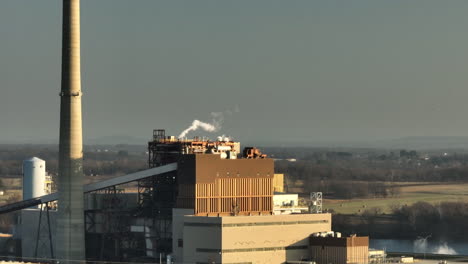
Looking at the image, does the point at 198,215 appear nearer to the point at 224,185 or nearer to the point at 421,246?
the point at 224,185

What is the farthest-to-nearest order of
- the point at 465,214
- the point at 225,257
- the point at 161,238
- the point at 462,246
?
the point at 465,214, the point at 462,246, the point at 161,238, the point at 225,257

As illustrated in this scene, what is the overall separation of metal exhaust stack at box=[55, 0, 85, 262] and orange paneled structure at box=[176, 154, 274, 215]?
31.7 ft

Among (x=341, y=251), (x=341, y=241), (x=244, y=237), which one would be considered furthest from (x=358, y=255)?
(x=244, y=237)

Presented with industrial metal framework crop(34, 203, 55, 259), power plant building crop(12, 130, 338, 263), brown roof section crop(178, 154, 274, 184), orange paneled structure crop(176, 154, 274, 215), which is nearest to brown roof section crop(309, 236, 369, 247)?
power plant building crop(12, 130, 338, 263)

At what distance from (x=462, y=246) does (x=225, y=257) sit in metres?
69.4

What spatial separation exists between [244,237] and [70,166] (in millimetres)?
17355

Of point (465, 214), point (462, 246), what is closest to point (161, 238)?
point (462, 246)

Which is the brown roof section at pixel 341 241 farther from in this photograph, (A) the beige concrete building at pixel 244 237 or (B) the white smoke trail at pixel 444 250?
(B) the white smoke trail at pixel 444 250

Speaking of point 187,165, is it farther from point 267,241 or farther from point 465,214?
point 465,214

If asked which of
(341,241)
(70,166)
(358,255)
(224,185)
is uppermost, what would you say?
(70,166)

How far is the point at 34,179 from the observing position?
132 meters

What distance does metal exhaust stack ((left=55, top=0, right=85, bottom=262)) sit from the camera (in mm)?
110312

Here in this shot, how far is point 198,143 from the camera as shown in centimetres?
10975

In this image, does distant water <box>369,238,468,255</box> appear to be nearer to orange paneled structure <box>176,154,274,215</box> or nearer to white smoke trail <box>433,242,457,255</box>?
white smoke trail <box>433,242,457,255</box>
